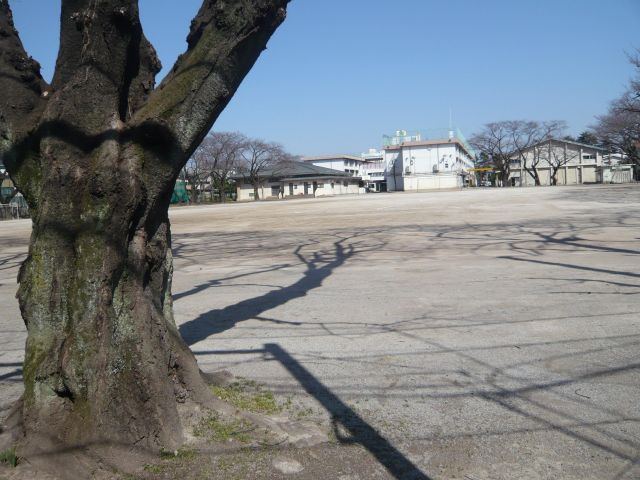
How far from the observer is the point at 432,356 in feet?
18.4

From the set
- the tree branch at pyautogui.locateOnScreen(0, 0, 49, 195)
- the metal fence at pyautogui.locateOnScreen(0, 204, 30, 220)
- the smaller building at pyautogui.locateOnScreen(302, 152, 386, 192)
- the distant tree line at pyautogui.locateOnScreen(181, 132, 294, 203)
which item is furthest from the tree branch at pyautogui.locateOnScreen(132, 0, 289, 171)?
the smaller building at pyautogui.locateOnScreen(302, 152, 386, 192)

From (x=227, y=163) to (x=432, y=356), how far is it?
2996 inches

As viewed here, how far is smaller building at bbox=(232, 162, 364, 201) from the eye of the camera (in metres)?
90.4

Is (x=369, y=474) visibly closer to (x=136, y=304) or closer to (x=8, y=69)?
(x=136, y=304)

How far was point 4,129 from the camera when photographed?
359 centimetres

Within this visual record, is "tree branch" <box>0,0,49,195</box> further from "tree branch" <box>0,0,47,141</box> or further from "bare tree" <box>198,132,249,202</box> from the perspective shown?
"bare tree" <box>198,132,249,202</box>

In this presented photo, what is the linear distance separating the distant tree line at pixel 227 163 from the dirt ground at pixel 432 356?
217 ft

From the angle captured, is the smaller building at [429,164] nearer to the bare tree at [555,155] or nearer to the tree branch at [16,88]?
the bare tree at [555,155]

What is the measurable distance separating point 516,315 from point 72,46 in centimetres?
566

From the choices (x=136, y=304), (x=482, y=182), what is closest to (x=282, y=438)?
(x=136, y=304)

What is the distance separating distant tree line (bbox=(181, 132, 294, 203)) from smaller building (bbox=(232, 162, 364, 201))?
2.67 ft

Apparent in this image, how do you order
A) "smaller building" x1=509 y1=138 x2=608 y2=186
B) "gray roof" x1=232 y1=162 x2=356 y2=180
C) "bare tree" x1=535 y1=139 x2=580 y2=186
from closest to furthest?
"gray roof" x1=232 y1=162 x2=356 y2=180 < "bare tree" x1=535 y1=139 x2=580 y2=186 < "smaller building" x1=509 y1=138 x2=608 y2=186

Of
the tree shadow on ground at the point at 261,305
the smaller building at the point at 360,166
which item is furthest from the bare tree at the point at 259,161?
the tree shadow on ground at the point at 261,305

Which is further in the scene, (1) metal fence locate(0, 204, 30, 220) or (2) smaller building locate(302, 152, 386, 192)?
(2) smaller building locate(302, 152, 386, 192)
